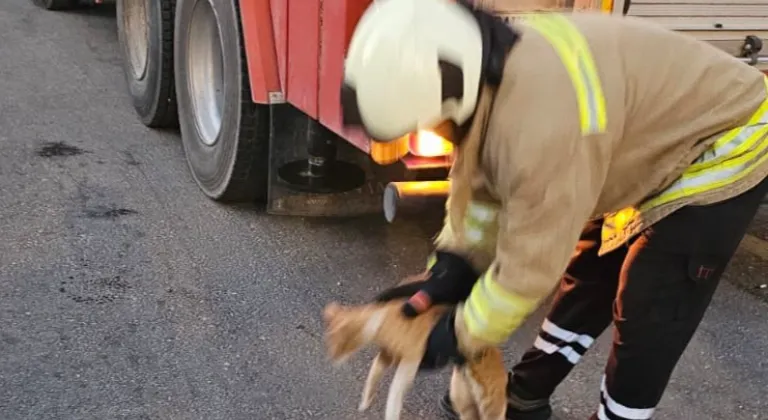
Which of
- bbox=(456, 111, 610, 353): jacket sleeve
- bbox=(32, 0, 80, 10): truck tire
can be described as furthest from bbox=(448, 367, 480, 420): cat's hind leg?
bbox=(32, 0, 80, 10): truck tire

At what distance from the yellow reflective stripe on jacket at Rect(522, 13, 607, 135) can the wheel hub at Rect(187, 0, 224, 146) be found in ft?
8.83

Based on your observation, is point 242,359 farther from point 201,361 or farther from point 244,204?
point 244,204

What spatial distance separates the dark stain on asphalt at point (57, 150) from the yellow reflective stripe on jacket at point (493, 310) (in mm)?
3411

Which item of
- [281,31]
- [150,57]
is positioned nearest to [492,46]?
[281,31]

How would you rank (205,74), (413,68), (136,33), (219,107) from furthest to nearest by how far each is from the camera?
(136,33)
(205,74)
(219,107)
(413,68)

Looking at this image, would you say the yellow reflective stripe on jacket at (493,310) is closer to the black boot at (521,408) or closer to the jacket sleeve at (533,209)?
the jacket sleeve at (533,209)

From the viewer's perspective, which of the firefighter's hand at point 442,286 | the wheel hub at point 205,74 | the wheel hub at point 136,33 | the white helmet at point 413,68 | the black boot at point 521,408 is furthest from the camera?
the wheel hub at point 136,33

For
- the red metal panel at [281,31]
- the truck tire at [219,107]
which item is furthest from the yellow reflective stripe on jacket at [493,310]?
the truck tire at [219,107]

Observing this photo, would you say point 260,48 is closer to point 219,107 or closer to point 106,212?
point 219,107

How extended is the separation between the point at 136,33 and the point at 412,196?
3.03 meters

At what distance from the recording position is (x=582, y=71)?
6.01 ft

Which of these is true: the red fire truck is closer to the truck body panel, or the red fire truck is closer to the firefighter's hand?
the truck body panel

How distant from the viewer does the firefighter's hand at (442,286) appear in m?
2.18

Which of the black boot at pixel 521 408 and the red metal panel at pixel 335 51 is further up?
the red metal panel at pixel 335 51
